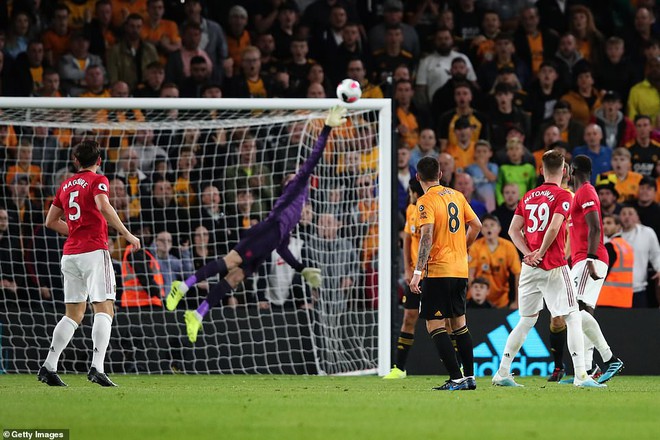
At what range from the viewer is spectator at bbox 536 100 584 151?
51.3 ft

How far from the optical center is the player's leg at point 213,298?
12.0 metres

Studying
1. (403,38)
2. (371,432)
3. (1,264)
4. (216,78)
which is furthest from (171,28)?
(371,432)

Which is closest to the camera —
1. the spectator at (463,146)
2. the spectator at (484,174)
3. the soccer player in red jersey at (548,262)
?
the soccer player in red jersey at (548,262)

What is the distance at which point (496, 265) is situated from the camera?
1362cm

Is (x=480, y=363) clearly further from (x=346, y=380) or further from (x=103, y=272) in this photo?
(x=103, y=272)

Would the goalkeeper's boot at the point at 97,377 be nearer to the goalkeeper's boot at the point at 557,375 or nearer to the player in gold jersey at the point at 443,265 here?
the player in gold jersey at the point at 443,265

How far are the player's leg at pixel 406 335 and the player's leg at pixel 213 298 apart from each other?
1.93m

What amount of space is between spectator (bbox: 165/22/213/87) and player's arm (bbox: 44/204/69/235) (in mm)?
5926

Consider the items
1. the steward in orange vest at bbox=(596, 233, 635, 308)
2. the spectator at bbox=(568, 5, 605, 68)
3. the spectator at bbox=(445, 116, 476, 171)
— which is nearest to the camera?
the steward in orange vest at bbox=(596, 233, 635, 308)

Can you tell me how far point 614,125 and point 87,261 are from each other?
348 inches

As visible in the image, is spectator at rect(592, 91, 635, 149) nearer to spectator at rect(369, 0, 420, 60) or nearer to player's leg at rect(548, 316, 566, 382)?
spectator at rect(369, 0, 420, 60)

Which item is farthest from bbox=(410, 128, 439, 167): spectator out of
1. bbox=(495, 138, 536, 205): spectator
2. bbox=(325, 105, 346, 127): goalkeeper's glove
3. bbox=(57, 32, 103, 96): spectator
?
bbox=(57, 32, 103, 96): spectator

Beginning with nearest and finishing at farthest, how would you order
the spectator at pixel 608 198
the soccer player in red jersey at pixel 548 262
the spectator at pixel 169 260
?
1. the soccer player in red jersey at pixel 548 262
2. the spectator at pixel 169 260
3. the spectator at pixel 608 198

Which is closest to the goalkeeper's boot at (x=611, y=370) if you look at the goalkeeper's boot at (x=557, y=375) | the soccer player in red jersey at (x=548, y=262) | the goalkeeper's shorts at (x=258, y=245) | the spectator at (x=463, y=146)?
the soccer player in red jersey at (x=548, y=262)
